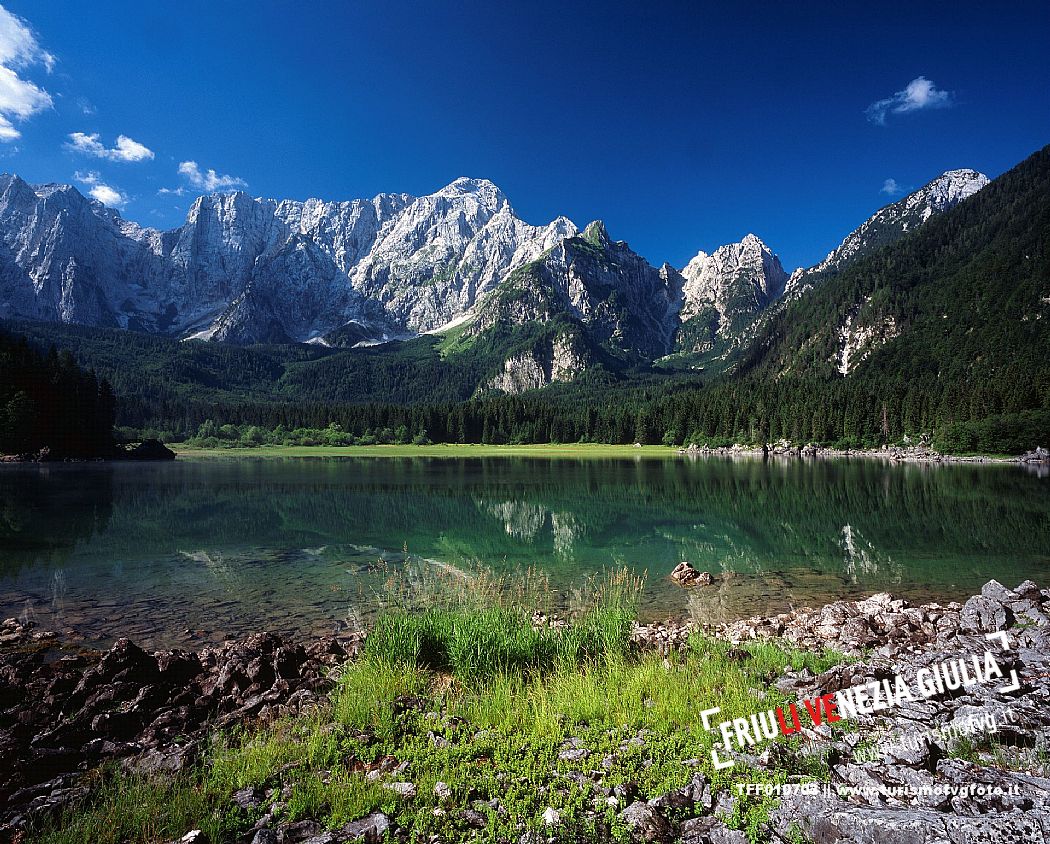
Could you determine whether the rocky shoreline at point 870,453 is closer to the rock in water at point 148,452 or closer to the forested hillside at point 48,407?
the rock in water at point 148,452

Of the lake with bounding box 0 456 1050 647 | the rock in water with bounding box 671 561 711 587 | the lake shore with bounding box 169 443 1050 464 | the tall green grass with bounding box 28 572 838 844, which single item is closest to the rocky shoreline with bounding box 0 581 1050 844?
the tall green grass with bounding box 28 572 838 844

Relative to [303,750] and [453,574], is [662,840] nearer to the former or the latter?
[303,750]

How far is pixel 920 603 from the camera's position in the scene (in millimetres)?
17344

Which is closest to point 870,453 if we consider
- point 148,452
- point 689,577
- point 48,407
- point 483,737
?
point 689,577

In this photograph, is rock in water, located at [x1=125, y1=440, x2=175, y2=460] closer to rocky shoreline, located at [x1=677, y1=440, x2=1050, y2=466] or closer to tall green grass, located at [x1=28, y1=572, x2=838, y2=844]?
rocky shoreline, located at [x1=677, y1=440, x2=1050, y2=466]

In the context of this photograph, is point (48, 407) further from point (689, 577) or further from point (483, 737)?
point (483, 737)

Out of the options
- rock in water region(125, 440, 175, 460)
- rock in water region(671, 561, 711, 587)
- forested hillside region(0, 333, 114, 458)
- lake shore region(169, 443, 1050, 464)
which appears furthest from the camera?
rock in water region(125, 440, 175, 460)

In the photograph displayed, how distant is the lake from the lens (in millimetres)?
17641

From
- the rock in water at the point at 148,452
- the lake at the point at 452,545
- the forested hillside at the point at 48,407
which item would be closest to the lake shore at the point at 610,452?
the rock in water at the point at 148,452

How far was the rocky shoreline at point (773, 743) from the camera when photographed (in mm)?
5227

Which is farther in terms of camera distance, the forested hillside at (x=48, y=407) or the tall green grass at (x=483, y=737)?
the forested hillside at (x=48, y=407)

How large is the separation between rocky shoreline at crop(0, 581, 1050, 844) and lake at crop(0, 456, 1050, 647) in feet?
13.3

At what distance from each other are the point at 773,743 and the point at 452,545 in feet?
76.6

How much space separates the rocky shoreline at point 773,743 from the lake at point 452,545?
405cm
